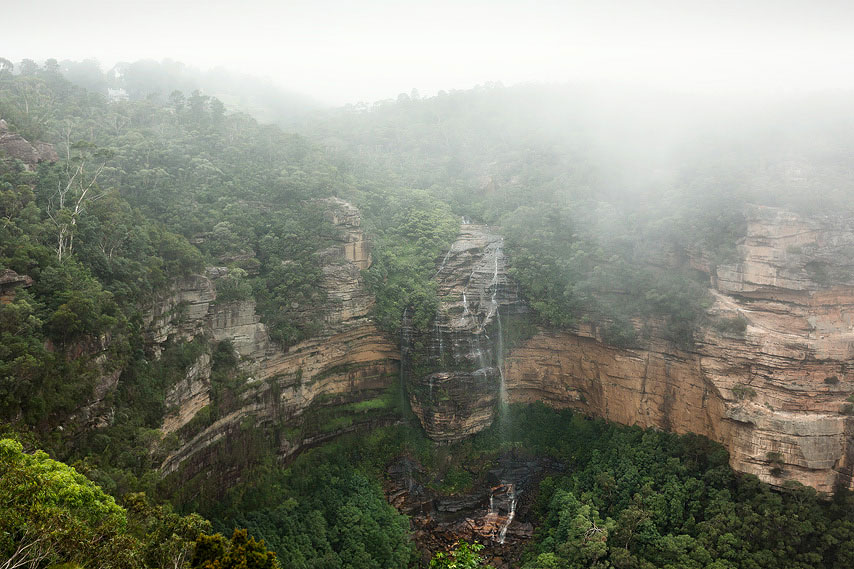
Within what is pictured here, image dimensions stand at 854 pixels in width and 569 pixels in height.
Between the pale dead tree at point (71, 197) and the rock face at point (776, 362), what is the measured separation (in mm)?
25681

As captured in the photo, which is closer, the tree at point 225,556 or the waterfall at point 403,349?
the tree at point 225,556

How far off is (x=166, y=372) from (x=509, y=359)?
18517mm

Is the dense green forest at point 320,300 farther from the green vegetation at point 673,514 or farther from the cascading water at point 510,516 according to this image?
the cascading water at point 510,516

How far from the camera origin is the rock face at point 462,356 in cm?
3112

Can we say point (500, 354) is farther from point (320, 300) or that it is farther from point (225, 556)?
point (225, 556)

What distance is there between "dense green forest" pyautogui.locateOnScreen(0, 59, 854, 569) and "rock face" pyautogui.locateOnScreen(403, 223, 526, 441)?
1007 mm

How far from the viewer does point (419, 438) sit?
1251 inches

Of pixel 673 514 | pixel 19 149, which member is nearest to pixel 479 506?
pixel 673 514

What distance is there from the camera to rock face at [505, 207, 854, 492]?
23.4 metres

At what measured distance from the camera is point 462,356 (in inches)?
1229

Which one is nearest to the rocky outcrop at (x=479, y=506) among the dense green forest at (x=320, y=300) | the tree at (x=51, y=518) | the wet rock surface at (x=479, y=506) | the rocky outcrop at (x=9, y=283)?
the wet rock surface at (x=479, y=506)

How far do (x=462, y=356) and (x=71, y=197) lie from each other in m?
19.7

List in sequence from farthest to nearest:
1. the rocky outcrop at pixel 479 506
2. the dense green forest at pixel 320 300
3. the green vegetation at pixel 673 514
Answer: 1. the rocky outcrop at pixel 479 506
2. the green vegetation at pixel 673 514
3. the dense green forest at pixel 320 300

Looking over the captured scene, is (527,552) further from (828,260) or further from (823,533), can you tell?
(828,260)
